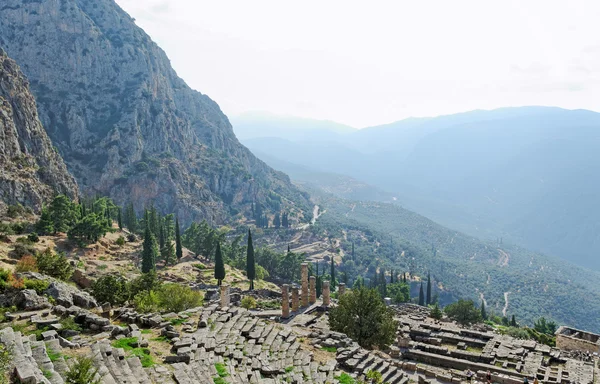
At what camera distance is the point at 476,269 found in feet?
436

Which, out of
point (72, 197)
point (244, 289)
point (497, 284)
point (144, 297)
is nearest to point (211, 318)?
point (144, 297)

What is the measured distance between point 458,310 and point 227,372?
131 ft

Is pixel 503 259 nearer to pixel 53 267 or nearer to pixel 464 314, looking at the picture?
pixel 464 314

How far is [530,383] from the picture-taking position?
98.1 feet

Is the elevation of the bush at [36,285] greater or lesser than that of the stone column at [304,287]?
greater

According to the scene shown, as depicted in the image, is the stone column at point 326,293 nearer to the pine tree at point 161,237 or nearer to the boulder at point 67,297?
the boulder at point 67,297

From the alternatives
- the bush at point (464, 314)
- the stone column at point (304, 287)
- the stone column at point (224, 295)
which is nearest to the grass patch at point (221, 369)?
the stone column at point (224, 295)

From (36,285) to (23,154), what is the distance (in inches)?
2196

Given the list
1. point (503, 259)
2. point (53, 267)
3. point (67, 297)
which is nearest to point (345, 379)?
point (67, 297)

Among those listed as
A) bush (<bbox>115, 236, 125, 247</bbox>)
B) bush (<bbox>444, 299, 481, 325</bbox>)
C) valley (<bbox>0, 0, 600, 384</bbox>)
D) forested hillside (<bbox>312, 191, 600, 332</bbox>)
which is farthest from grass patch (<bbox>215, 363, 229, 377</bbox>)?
forested hillside (<bbox>312, 191, 600, 332</bbox>)

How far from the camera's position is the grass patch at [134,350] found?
17328 millimetres

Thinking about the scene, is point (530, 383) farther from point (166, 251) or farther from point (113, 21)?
point (113, 21)

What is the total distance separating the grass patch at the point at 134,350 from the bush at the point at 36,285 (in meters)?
6.55

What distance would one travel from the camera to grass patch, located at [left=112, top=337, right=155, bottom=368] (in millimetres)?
17328
